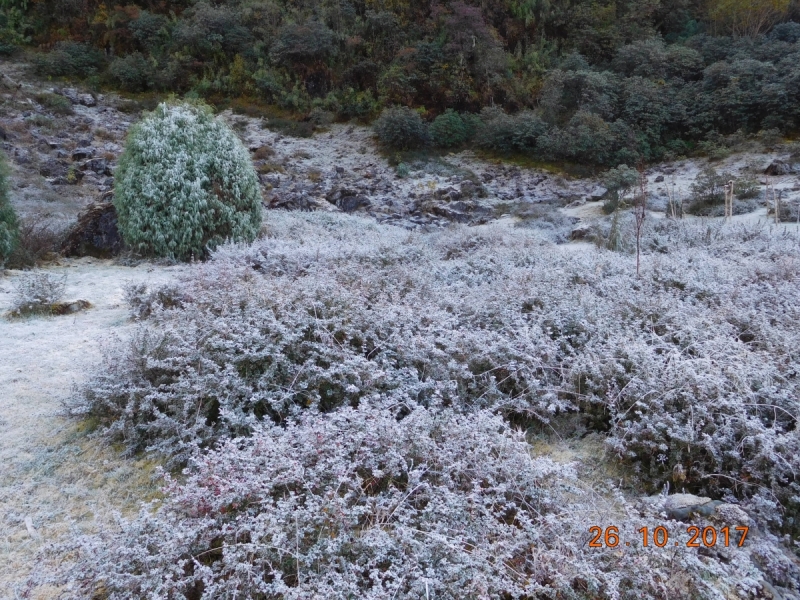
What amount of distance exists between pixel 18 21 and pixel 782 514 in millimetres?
27894

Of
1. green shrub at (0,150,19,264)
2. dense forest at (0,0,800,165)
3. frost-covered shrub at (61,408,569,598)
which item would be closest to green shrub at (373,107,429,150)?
dense forest at (0,0,800,165)

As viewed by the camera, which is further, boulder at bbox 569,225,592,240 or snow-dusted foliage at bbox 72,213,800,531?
boulder at bbox 569,225,592,240

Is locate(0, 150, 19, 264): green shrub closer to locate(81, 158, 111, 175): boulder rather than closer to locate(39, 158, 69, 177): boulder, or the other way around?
locate(39, 158, 69, 177): boulder

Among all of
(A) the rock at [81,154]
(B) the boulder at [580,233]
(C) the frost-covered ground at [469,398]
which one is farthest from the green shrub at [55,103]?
(B) the boulder at [580,233]

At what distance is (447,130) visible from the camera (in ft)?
60.8

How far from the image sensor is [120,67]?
19.6 metres

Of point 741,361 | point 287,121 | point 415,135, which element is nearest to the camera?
point 741,361

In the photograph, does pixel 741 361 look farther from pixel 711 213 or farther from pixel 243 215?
pixel 711 213

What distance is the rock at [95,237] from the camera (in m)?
7.29

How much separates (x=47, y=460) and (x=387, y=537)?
6.14 ft

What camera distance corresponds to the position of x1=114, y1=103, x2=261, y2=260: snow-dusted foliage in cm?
659

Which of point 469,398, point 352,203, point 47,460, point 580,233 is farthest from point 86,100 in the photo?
point 469,398

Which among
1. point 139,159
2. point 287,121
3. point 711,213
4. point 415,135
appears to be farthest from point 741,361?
point 287,121

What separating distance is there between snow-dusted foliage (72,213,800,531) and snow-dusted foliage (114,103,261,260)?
2547 mm
